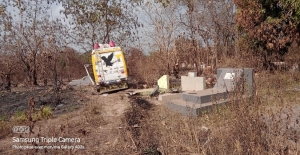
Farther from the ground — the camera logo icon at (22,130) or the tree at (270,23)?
the tree at (270,23)

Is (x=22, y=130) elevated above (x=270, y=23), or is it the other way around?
(x=270, y=23)

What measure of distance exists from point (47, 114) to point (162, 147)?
450cm

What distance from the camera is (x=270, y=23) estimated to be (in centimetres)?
1127

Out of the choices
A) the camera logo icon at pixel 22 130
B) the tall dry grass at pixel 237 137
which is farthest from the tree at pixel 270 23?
the camera logo icon at pixel 22 130

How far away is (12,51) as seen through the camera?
52.6ft

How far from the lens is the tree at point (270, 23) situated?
11.1m

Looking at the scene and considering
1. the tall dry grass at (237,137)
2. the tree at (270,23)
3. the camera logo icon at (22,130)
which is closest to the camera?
the tall dry grass at (237,137)

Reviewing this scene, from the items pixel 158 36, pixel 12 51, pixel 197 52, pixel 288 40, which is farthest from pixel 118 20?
pixel 288 40

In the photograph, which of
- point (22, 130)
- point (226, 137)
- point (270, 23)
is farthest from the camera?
point (270, 23)

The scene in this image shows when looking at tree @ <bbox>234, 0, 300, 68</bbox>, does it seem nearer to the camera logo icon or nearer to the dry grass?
the dry grass

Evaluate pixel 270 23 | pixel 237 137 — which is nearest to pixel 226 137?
pixel 237 137

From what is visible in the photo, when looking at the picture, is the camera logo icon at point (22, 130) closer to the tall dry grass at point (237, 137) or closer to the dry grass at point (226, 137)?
the dry grass at point (226, 137)

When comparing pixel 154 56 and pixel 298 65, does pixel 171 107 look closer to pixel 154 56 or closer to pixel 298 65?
pixel 298 65

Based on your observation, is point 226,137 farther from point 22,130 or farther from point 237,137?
point 22,130
